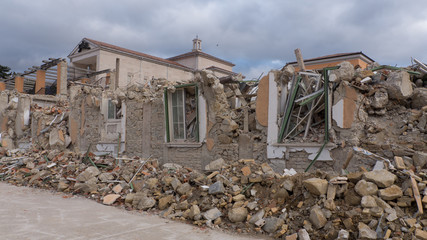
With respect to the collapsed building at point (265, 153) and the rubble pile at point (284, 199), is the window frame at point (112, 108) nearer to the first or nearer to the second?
the collapsed building at point (265, 153)

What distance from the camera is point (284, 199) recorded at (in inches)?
238

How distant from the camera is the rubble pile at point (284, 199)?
16.3 ft

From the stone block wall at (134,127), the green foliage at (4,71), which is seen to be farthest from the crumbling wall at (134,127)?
the green foliage at (4,71)

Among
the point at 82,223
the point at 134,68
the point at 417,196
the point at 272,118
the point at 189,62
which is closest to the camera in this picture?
the point at 417,196

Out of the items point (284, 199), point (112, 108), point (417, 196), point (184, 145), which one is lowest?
point (284, 199)

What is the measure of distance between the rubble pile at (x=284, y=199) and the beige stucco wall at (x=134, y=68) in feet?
47.6

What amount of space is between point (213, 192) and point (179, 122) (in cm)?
447

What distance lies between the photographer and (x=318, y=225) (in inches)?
204

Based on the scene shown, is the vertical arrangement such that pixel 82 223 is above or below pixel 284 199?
below

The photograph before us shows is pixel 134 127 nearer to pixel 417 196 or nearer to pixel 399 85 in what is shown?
pixel 399 85

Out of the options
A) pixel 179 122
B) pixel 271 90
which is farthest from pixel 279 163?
pixel 179 122

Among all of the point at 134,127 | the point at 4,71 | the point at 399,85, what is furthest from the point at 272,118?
the point at 4,71

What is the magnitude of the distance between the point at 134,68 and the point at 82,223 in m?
18.6

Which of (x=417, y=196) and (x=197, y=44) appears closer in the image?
(x=417, y=196)
